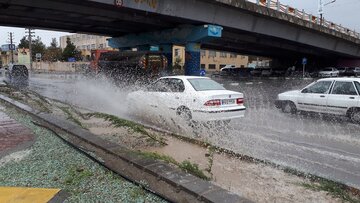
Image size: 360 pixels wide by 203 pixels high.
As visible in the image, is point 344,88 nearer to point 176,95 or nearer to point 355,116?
point 355,116

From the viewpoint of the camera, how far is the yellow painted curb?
4.39m

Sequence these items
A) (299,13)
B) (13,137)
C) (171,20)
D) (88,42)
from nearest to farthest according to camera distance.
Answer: (13,137), (171,20), (299,13), (88,42)

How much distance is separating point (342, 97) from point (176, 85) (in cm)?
540

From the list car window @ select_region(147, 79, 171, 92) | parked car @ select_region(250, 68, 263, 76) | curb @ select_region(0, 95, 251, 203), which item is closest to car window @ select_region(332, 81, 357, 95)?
car window @ select_region(147, 79, 171, 92)

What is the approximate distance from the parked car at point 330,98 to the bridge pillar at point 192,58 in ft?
56.4

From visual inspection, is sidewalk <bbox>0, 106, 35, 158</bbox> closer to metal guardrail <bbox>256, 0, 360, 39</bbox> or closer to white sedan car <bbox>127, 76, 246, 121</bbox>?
white sedan car <bbox>127, 76, 246, 121</bbox>

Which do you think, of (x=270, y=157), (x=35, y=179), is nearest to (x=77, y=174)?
(x=35, y=179)

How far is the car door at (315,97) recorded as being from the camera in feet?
41.1

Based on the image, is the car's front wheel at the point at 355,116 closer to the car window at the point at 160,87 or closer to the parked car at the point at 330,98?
the parked car at the point at 330,98

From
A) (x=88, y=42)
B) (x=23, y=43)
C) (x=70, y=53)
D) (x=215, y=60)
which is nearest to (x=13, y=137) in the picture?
(x=215, y=60)

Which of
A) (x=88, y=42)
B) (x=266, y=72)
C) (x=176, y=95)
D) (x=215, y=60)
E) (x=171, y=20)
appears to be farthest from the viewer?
(x=88, y=42)

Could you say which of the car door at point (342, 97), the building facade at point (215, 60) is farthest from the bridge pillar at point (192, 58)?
the building facade at point (215, 60)

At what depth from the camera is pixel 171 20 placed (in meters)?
27.2

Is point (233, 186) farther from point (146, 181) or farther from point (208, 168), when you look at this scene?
point (146, 181)
